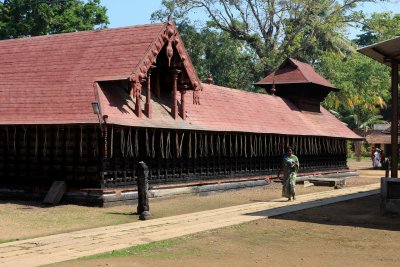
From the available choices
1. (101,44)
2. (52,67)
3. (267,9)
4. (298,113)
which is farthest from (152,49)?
(267,9)

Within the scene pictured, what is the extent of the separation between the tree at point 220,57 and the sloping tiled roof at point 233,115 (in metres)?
22.0

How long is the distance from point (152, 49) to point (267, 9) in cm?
3378

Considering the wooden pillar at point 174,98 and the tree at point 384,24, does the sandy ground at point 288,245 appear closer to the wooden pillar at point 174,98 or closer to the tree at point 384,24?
the wooden pillar at point 174,98

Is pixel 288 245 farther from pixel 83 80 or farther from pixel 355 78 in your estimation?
pixel 355 78

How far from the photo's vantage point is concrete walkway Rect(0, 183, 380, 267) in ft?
30.6

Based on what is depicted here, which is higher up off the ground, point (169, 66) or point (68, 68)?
point (169, 66)

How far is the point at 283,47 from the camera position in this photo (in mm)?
52344

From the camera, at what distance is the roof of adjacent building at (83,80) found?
17.9m

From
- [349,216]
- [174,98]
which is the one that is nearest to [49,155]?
[174,98]

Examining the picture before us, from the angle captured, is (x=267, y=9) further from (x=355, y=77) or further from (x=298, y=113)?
(x=298, y=113)

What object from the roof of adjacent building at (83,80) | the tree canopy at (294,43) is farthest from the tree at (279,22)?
the roof of adjacent building at (83,80)

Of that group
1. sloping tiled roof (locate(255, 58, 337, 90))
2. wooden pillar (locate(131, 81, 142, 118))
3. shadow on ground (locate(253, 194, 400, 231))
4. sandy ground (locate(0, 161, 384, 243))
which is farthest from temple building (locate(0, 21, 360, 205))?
sloping tiled roof (locate(255, 58, 337, 90))

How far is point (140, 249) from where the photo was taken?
390 inches

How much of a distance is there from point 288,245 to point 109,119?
825cm
